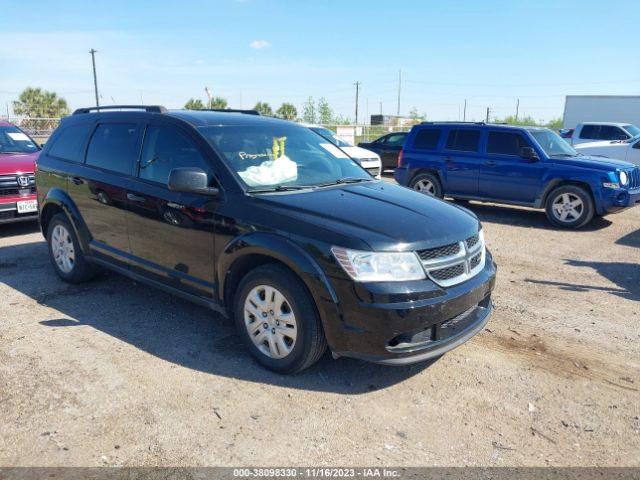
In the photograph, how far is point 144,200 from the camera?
14.6 ft

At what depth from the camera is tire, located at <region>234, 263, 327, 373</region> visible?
344 cm

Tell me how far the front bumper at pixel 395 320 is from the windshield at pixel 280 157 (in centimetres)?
125

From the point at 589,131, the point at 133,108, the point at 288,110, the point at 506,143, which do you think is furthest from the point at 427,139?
the point at 288,110

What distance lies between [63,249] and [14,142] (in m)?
4.46

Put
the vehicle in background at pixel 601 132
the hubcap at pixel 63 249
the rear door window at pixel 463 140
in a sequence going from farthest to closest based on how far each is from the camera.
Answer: the vehicle in background at pixel 601 132
the rear door window at pixel 463 140
the hubcap at pixel 63 249

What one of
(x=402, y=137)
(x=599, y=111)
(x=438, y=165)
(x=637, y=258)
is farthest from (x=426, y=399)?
(x=599, y=111)

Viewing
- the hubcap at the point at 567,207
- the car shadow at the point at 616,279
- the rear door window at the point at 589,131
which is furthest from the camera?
the rear door window at the point at 589,131

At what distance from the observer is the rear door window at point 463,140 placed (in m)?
10.4

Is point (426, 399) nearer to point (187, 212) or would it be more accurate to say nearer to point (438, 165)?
point (187, 212)

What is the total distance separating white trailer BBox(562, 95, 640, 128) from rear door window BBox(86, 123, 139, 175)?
2665 centimetres

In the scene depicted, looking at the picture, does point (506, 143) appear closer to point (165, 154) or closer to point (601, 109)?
point (165, 154)

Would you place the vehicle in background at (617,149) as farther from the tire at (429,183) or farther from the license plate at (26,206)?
the license plate at (26,206)

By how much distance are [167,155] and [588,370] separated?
12.2 feet

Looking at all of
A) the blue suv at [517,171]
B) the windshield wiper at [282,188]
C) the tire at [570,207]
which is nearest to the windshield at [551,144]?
the blue suv at [517,171]
